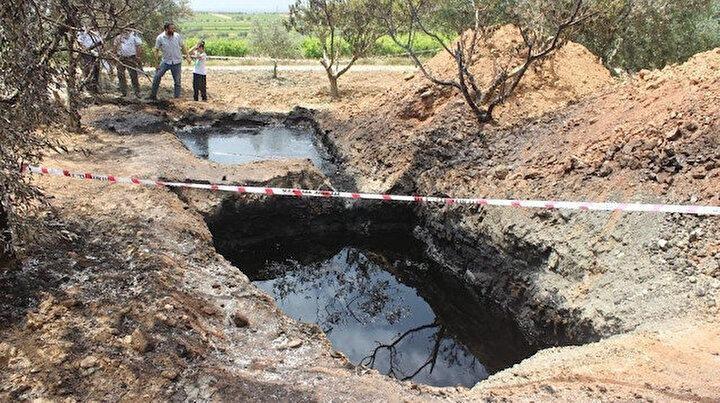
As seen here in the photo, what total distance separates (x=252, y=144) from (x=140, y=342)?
8.67m

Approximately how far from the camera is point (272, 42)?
75.8 ft

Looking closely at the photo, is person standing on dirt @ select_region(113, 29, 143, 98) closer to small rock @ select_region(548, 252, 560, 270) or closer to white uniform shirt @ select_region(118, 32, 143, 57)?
white uniform shirt @ select_region(118, 32, 143, 57)

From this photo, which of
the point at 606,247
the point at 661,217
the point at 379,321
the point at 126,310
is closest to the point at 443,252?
the point at 379,321

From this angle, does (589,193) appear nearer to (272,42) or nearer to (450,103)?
(450,103)

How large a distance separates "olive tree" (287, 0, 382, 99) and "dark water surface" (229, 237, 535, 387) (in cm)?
786

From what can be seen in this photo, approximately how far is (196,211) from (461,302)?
3.80 metres

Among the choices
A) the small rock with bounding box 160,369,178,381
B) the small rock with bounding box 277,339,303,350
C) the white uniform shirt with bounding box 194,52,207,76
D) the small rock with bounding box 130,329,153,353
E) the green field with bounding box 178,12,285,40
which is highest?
the green field with bounding box 178,12,285,40

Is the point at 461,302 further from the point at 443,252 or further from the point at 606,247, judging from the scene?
the point at 606,247

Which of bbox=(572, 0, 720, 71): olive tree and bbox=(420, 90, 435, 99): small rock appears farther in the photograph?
bbox=(420, 90, 435, 99): small rock

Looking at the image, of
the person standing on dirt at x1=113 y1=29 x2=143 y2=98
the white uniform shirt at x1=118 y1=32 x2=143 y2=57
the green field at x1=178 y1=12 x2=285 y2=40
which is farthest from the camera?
the green field at x1=178 y1=12 x2=285 y2=40

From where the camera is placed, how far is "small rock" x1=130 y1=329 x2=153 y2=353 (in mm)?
4004

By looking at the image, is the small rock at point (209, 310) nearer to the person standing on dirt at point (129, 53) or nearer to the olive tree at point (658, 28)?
the olive tree at point (658, 28)

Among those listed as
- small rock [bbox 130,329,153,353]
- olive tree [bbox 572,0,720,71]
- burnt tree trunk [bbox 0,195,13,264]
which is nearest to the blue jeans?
burnt tree trunk [bbox 0,195,13,264]

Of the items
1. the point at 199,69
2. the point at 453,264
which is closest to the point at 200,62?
the point at 199,69
